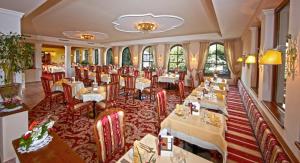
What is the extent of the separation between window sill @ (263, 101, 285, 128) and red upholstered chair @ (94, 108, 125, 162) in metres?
2.16

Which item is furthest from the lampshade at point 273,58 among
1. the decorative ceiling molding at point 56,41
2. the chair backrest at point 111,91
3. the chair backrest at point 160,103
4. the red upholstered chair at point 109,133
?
the decorative ceiling molding at point 56,41

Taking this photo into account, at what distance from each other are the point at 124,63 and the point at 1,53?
37.6 feet

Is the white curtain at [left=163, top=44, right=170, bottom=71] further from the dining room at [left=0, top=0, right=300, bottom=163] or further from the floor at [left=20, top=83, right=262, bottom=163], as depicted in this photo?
A: the floor at [left=20, top=83, right=262, bottom=163]

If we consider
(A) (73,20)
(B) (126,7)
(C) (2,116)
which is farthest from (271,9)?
(A) (73,20)

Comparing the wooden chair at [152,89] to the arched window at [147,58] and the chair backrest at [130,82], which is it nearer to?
the chair backrest at [130,82]

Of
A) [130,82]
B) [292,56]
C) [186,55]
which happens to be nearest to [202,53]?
[186,55]

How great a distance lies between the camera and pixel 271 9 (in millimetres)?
3414

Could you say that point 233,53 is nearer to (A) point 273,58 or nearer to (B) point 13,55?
(A) point 273,58

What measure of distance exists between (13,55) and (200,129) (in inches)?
152

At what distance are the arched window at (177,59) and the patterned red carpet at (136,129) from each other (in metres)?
5.68

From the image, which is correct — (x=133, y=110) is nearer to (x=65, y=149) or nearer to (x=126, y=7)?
(x=126, y=7)

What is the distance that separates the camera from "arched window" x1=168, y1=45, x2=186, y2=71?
1124cm

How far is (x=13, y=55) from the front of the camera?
131 inches

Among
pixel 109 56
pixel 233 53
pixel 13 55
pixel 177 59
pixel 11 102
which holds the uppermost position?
pixel 109 56
